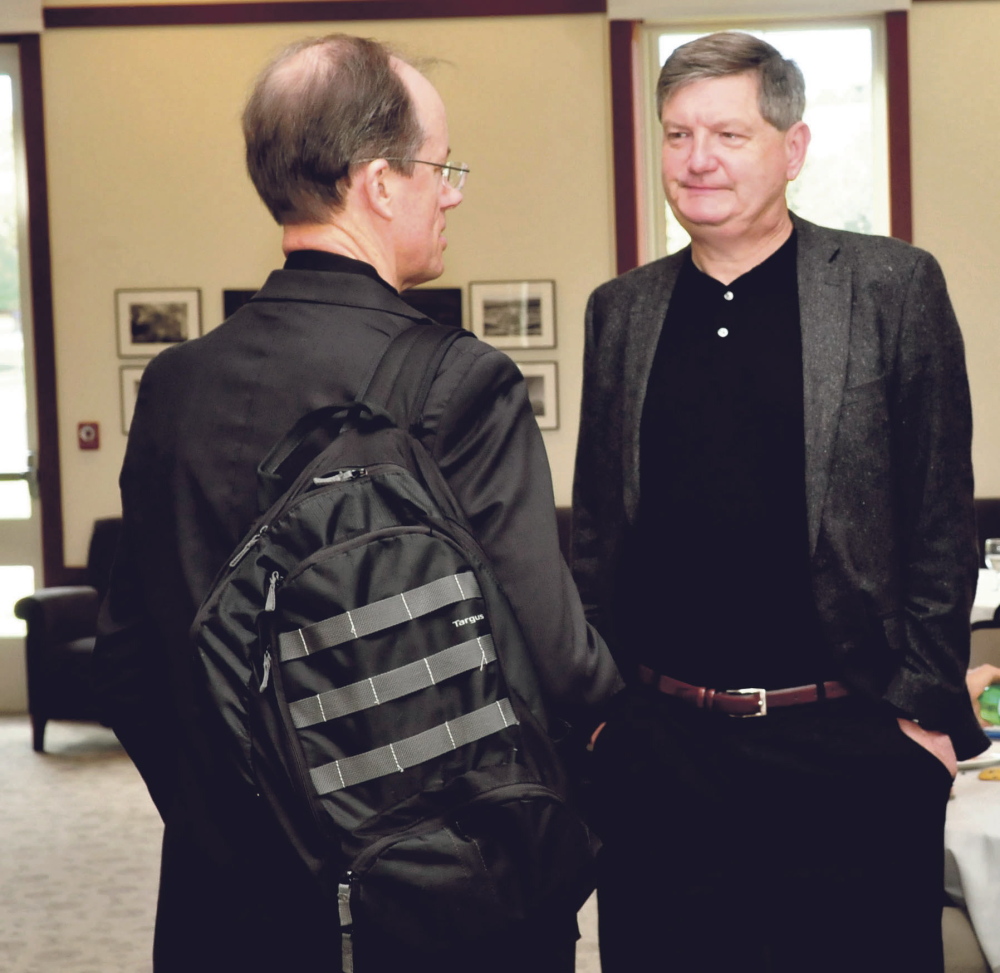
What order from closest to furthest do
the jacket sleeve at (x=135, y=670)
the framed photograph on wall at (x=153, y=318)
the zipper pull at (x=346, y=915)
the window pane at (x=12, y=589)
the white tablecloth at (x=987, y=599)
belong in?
the zipper pull at (x=346, y=915)
the jacket sleeve at (x=135, y=670)
the white tablecloth at (x=987, y=599)
the framed photograph on wall at (x=153, y=318)
the window pane at (x=12, y=589)

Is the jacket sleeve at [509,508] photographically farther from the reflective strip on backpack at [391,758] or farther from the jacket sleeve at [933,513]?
the jacket sleeve at [933,513]

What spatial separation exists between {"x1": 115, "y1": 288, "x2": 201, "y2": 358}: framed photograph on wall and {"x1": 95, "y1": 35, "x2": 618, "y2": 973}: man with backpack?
5.22 meters

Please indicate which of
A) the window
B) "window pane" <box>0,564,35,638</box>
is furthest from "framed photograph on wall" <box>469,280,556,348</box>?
"window pane" <box>0,564,35,638</box>

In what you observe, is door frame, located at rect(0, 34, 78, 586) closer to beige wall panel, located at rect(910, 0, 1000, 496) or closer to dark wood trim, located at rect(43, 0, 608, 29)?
dark wood trim, located at rect(43, 0, 608, 29)

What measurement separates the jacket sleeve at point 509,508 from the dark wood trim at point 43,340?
5587 millimetres

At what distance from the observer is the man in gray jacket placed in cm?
164

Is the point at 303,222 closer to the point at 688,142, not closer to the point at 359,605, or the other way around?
the point at 359,605

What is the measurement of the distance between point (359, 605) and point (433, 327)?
0.95ft

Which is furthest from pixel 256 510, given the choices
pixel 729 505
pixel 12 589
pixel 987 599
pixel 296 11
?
pixel 12 589

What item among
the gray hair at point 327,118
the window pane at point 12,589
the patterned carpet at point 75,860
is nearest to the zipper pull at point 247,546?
the gray hair at point 327,118

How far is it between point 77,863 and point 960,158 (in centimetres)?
497

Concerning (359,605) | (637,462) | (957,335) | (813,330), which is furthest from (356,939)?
(957,335)

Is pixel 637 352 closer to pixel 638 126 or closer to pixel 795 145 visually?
pixel 795 145

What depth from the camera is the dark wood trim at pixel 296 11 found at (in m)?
6.13
